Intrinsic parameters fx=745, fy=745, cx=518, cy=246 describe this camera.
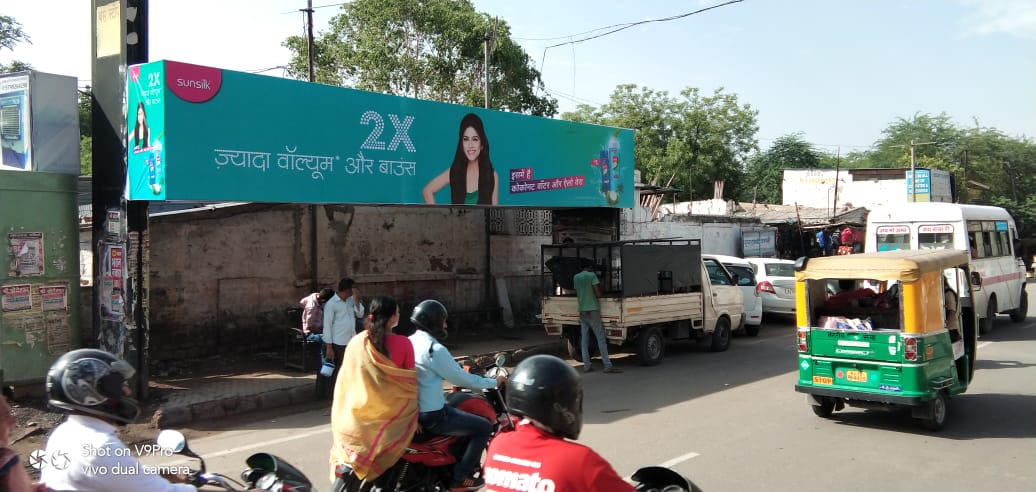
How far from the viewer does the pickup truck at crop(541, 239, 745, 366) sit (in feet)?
38.3

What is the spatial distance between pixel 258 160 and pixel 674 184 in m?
36.1

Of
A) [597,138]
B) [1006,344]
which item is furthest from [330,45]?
[1006,344]

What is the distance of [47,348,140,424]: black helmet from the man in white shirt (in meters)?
6.59

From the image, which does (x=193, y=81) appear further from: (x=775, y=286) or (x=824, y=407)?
(x=775, y=286)

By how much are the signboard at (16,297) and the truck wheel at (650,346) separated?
8272mm

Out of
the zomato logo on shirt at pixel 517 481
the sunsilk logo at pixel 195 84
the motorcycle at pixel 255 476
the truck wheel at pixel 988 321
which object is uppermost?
the sunsilk logo at pixel 195 84

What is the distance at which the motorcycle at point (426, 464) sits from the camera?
424cm

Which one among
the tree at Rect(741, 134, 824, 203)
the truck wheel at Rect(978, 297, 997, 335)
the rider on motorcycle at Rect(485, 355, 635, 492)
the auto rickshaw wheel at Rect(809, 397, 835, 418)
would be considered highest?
the tree at Rect(741, 134, 824, 203)

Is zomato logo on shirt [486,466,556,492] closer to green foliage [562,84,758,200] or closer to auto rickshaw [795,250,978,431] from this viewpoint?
auto rickshaw [795,250,978,431]

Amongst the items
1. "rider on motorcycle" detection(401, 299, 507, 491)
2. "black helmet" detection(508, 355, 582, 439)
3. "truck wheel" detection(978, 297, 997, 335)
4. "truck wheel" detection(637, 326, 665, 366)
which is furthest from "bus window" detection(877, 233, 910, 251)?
"black helmet" detection(508, 355, 582, 439)

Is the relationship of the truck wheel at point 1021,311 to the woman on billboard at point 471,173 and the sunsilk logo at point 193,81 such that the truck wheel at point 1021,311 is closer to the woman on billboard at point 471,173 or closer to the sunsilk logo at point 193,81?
the woman on billboard at point 471,173

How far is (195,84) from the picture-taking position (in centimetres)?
870

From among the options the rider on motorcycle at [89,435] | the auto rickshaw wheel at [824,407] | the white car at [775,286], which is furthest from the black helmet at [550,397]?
the white car at [775,286]

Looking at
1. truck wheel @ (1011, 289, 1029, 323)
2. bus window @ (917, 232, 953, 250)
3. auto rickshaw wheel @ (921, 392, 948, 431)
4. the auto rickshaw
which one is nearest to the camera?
the auto rickshaw
